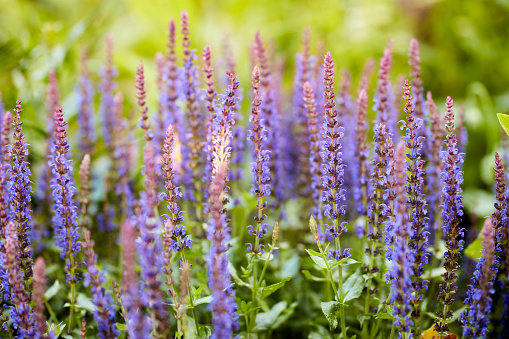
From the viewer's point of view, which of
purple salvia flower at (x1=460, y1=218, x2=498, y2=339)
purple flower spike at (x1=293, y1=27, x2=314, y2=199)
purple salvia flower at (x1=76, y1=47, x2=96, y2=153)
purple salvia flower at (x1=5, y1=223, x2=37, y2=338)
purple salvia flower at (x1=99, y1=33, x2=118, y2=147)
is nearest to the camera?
purple salvia flower at (x1=5, y1=223, x2=37, y2=338)

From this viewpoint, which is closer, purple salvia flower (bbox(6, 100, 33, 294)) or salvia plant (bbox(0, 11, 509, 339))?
salvia plant (bbox(0, 11, 509, 339))

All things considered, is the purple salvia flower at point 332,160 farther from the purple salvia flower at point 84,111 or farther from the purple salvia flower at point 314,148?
the purple salvia flower at point 84,111

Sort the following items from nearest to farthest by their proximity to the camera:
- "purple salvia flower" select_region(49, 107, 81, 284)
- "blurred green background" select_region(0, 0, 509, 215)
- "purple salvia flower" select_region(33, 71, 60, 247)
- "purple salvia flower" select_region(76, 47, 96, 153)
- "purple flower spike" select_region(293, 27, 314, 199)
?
1. "purple salvia flower" select_region(49, 107, 81, 284)
2. "purple flower spike" select_region(293, 27, 314, 199)
3. "purple salvia flower" select_region(33, 71, 60, 247)
4. "purple salvia flower" select_region(76, 47, 96, 153)
5. "blurred green background" select_region(0, 0, 509, 215)

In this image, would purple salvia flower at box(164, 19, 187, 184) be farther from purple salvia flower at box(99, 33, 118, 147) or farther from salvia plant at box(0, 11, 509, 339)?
purple salvia flower at box(99, 33, 118, 147)

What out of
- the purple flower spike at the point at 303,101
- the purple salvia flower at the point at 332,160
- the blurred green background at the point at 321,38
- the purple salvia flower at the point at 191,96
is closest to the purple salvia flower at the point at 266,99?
the purple flower spike at the point at 303,101

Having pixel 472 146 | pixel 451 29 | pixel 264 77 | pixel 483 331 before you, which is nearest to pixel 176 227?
pixel 264 77

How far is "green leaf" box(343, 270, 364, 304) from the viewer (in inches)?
67.1

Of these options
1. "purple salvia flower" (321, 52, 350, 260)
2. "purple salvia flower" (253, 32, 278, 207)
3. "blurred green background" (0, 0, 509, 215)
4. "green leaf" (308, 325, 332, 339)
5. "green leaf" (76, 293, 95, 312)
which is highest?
"blurred green background" (0, 0, 509, 215)

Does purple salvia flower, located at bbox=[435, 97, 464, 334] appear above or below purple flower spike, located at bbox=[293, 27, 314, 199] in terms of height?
below

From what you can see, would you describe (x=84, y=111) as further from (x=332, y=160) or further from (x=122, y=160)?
(x=332, y=160)

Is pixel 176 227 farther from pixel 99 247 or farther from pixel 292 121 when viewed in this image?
pixel 292 121

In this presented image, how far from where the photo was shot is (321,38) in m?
4.86

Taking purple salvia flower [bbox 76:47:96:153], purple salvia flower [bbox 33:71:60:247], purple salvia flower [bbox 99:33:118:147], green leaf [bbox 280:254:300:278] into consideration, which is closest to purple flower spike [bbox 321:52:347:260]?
green leaf [bbox 280:254:300:278]

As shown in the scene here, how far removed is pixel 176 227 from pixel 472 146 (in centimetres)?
326
